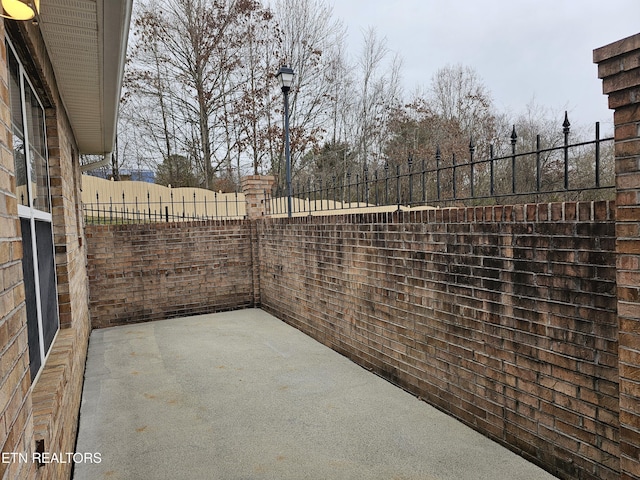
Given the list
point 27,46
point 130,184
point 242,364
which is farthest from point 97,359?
point 130,184

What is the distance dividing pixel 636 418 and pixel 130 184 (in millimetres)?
17503

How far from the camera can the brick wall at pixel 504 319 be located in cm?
241

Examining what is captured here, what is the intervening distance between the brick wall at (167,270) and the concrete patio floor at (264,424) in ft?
6.07

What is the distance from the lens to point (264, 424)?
11.4ft

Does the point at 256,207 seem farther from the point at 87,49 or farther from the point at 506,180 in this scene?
the point at 87,49

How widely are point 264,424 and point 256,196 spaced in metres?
5.35

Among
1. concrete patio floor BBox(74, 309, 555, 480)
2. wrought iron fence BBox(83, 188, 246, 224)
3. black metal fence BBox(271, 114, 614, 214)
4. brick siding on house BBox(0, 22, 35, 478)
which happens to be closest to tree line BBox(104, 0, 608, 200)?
wrought iron fence BBox(83, 188, 246, 224)

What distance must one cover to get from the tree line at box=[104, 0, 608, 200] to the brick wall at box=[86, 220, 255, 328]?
9.05 metres

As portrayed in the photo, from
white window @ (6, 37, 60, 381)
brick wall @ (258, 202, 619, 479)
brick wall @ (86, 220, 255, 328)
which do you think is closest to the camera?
white window @ (6, 37, 60, 381)

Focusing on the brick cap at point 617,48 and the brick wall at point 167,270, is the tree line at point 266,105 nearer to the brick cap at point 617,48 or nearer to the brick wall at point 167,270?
the brick wall at point 167,270

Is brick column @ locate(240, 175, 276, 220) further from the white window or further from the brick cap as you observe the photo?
the brick cap

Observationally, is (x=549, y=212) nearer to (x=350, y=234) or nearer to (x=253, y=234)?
(x=350, y=234)

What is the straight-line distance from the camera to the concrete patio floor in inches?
112

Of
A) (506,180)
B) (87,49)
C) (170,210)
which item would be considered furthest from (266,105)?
(87,49)
